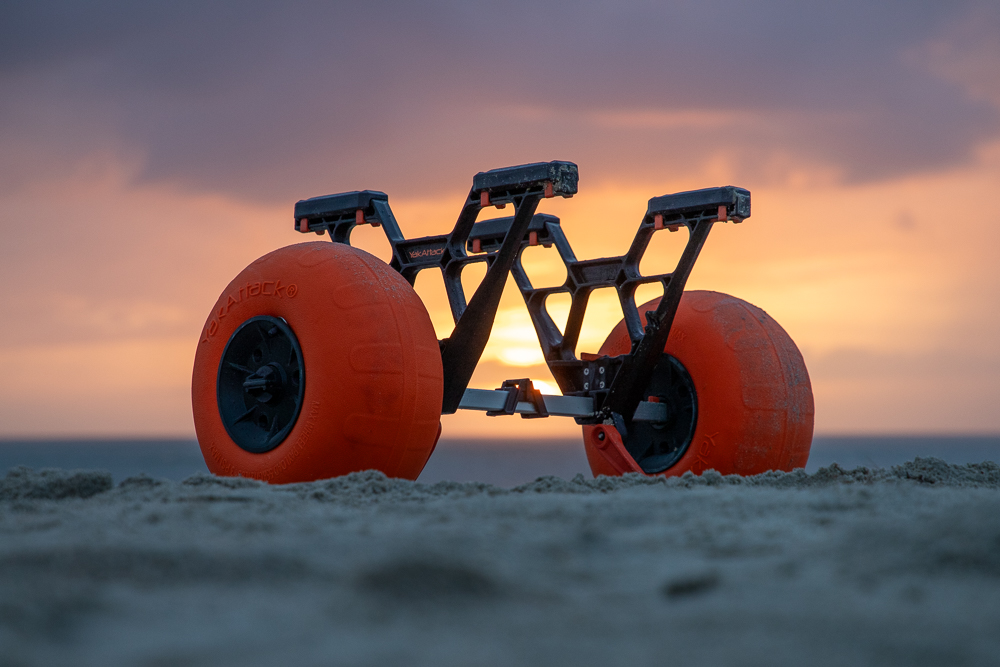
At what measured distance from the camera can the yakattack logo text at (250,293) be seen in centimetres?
584

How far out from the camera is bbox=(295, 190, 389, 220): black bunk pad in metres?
7.51

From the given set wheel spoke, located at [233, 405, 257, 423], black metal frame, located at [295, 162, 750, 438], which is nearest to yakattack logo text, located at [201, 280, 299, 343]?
wheel spoke, located at [233, 405, 257, 423]

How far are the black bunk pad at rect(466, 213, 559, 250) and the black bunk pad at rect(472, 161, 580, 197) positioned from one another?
152 centimetres

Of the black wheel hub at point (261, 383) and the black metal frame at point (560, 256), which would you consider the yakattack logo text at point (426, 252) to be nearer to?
the black metal frame at point (560, 256)

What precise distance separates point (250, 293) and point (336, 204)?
5.75 ft

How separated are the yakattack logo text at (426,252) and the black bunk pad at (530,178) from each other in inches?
23.2

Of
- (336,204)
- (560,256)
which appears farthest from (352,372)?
(560,256)

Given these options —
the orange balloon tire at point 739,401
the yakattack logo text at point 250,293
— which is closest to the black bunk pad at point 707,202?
the orange balloon tire at point 739,401

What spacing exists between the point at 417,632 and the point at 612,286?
5.81m

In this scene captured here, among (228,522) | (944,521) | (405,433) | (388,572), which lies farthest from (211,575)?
(405,433)

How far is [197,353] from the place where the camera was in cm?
635

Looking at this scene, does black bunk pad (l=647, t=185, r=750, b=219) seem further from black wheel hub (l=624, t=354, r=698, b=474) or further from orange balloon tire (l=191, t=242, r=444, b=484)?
orange balloon tire (l=191, t=242, r=444, b=484)

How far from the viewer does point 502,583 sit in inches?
107

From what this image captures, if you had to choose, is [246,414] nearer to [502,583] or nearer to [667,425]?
[667,425]
